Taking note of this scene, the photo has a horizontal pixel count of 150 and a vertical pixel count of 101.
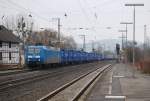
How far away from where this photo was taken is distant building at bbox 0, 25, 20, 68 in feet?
194

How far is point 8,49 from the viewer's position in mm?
67312

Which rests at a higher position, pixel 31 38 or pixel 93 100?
pixel 31 38

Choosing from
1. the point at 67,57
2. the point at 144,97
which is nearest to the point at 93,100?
the point at 144,97

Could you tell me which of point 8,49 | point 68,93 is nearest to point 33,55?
point 8,49

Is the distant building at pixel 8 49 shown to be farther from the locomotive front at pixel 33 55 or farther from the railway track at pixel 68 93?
the railway track at pixel 68 93

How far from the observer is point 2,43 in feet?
235

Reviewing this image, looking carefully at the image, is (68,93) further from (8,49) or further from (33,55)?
(8,49)

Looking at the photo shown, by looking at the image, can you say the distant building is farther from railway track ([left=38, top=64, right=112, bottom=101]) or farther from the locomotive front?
railway track ([left=38, top=64, right=112, bottom=101])

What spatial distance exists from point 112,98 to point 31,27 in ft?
300

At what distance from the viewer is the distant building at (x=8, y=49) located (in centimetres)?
5905

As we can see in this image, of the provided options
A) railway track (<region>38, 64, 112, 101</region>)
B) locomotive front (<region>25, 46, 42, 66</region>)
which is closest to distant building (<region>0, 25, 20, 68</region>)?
locomotive front (<region>25, 46, 42, 66</region>)

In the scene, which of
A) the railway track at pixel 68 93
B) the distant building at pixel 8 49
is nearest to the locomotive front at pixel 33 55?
the distant building at pixel 8 49

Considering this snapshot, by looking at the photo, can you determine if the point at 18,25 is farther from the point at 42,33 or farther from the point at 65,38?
the point at 65,38

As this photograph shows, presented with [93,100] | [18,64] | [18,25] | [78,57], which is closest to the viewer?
[93,100]
